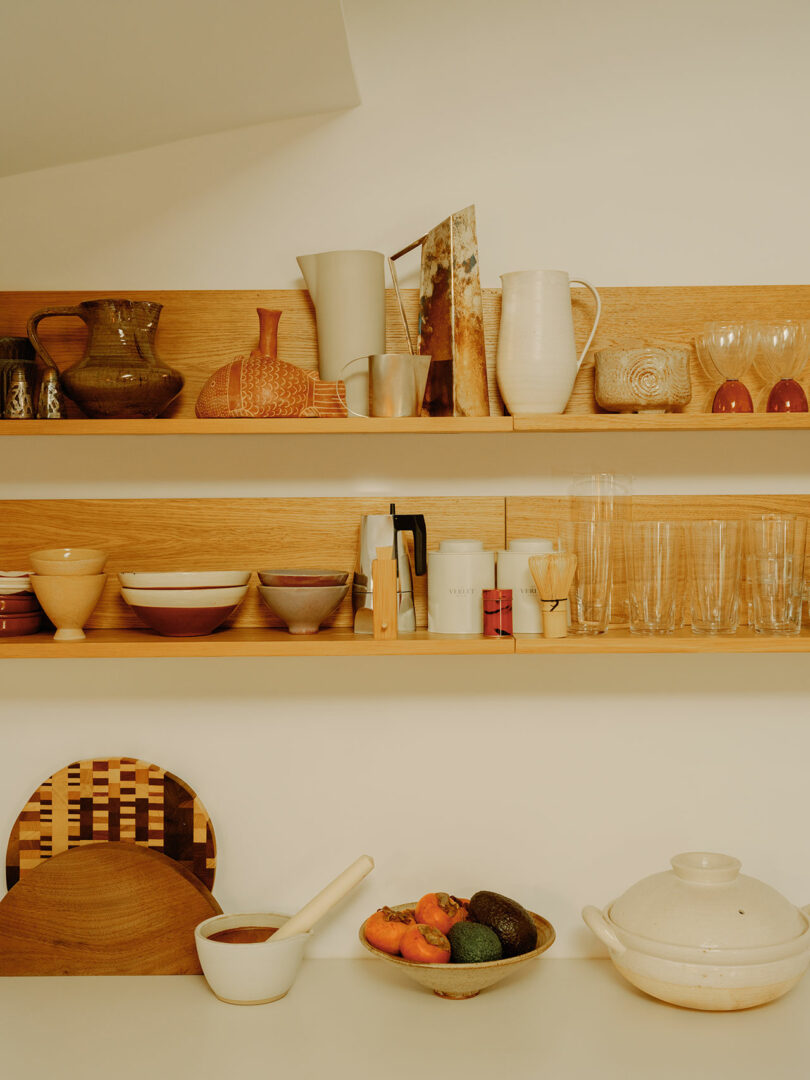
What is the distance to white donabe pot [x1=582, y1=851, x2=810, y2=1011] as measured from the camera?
148 centimetres

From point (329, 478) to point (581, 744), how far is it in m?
0.64

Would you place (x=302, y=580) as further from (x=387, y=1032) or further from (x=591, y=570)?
(x=387, y=1032)

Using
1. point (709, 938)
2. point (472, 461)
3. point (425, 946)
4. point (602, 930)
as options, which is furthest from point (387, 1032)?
point (472, 461)

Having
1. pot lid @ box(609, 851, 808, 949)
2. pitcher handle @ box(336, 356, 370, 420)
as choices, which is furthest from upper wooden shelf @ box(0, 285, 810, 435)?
pot lid @ box(609, 851, 808, 949)

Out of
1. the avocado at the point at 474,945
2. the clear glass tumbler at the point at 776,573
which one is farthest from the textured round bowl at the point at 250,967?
the clear glass tumbler at the point at 776,573

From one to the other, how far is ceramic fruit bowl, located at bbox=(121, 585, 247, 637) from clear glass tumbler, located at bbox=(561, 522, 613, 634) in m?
0.54

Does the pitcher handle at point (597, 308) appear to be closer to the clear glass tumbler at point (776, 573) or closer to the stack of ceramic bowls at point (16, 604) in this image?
the clear glass tumbler at point (776, 573)

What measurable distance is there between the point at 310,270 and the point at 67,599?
66 cm

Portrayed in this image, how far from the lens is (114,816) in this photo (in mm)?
1755

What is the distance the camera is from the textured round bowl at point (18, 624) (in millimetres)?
1608

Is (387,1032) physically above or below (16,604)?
below

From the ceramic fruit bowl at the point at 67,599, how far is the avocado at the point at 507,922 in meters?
0.76

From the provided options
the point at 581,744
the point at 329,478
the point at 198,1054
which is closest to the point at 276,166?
the point at 329,478

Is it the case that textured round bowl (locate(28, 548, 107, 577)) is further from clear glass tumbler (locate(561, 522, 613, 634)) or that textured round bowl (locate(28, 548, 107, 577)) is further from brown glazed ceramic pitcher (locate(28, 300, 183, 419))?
clear glass tumbler (locate(561, 522, 613, 634))
